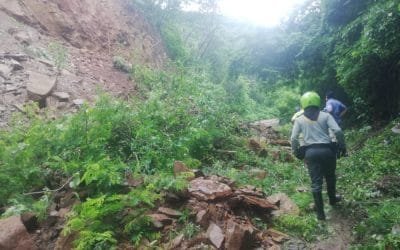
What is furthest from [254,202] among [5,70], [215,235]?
[5,70]

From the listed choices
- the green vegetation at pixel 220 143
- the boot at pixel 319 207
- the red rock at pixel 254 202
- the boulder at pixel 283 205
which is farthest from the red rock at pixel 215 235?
the boot at pixel 319 207

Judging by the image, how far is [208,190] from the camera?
567 cm

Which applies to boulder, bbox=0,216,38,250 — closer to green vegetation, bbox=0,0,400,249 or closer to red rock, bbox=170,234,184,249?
green vegetation, bbox=0,0,400,249

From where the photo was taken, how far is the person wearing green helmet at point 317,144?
5965mm

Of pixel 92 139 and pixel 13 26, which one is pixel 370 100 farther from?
pixel 13 26

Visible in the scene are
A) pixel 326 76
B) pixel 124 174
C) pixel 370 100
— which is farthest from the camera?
pixel 326 76

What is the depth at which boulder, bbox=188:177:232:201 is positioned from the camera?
5.57m

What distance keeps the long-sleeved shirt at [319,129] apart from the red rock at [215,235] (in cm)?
204

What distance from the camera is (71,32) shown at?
16.8 metres

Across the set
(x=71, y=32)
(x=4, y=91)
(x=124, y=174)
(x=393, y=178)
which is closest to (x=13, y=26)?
(x=71, y=32)

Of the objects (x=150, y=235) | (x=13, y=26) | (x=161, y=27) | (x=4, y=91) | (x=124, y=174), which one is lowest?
(x=150, y=235)

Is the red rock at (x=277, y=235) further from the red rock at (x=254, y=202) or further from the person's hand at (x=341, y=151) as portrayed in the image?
the person's hand at (x=341, y=151)

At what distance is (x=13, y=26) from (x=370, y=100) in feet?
40.3

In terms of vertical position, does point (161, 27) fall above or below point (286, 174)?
above
